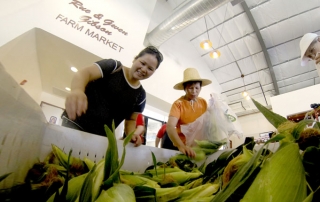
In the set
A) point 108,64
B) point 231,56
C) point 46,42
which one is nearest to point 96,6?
point 46,42

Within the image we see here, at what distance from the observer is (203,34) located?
4.20 meters

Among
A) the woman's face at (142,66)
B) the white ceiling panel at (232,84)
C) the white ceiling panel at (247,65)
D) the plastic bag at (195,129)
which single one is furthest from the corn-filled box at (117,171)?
the white ceiling panel at (232,84)

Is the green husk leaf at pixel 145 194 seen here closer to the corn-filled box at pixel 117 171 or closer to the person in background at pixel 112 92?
the corn-filled box at pixel 117 171

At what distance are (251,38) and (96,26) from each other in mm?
3505

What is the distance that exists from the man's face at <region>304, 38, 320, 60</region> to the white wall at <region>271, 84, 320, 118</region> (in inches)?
101

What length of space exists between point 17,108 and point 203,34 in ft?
14.3

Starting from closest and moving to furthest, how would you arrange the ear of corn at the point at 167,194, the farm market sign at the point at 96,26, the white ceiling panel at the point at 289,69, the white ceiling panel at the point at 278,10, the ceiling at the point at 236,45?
the ear of corn at the point at 167,194
the farm market sign at the point at 96,26
the ceiling at the point at 236,45
the white ceiling panel at the point at 278,10
the white ceiling panel at the point at 289,69

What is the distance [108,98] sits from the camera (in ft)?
2.61

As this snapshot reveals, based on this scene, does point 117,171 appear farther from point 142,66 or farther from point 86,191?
point 142,66

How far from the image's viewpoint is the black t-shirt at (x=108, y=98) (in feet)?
2.43

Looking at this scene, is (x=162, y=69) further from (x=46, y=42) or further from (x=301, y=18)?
(x=301, y=18)

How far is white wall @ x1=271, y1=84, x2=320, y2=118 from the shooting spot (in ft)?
11.9

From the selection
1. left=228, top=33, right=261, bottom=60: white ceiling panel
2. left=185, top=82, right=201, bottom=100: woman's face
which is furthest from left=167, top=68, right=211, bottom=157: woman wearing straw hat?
left=228, top=33, right=261, bottom=60: white ceiling panel

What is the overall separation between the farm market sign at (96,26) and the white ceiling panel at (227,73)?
3.28 m
